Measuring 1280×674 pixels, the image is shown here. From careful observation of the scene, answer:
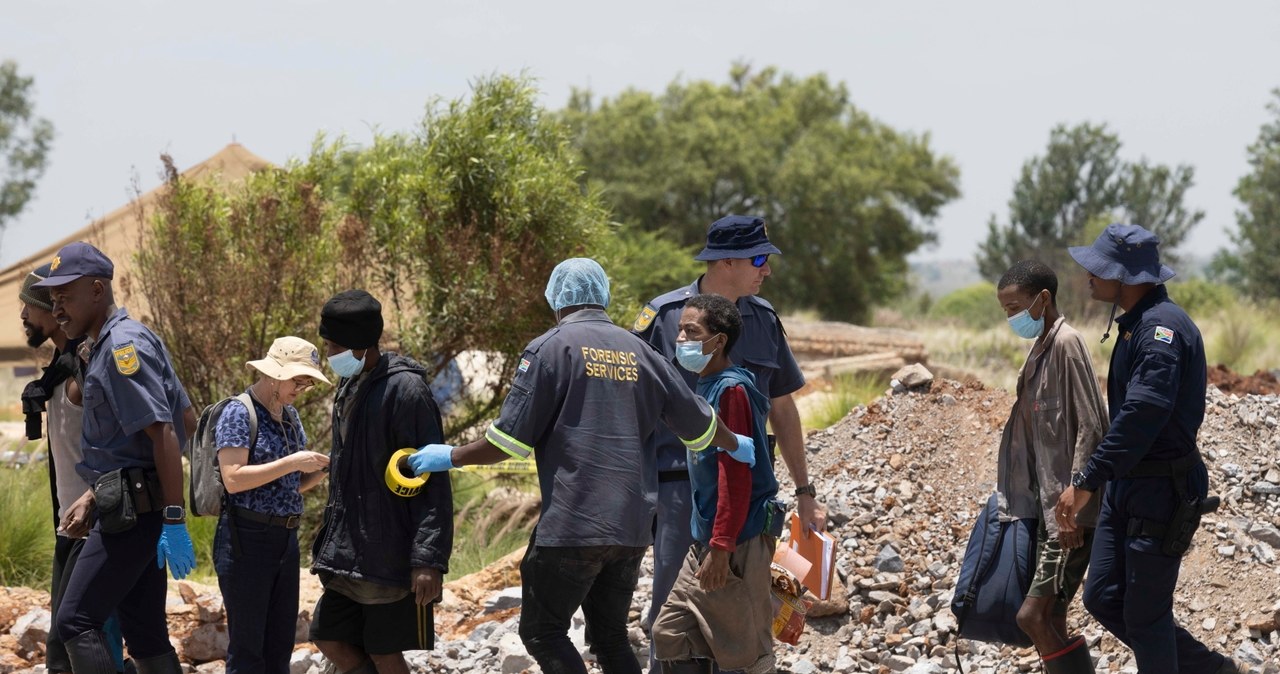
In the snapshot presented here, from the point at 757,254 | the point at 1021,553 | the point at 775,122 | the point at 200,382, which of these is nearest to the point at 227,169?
the point at 200,382

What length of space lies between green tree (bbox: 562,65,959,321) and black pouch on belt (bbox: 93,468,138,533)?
1216 inches

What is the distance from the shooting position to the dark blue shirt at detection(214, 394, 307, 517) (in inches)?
197

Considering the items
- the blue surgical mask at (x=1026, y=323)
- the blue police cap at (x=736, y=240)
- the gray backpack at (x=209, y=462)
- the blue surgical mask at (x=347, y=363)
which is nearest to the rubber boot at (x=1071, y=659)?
the blue surgical mask at (x=1026, y=323)

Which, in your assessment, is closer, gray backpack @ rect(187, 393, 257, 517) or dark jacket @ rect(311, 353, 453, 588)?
dark jacket @ rect(311, 353, 453, 588)

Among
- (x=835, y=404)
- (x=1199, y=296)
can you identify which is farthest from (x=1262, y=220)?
(x=835, y=404)

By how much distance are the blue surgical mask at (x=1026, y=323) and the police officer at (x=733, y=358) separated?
0.88 m

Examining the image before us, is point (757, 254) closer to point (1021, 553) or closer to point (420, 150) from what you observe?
point (1021, 553)

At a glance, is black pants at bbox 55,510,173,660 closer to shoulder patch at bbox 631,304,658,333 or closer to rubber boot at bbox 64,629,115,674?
rubber boot at bbox 64,629,115,674

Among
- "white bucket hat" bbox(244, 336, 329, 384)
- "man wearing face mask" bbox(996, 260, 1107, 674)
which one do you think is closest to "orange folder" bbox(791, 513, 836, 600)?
"man wearing face mask" bbox(996, 260, 1107, 674)

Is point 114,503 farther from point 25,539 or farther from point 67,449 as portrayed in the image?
point 25,539

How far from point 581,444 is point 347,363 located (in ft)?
2.94

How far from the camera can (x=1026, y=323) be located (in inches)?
214

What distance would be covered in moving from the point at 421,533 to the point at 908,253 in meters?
36.3

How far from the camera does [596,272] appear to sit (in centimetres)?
484
